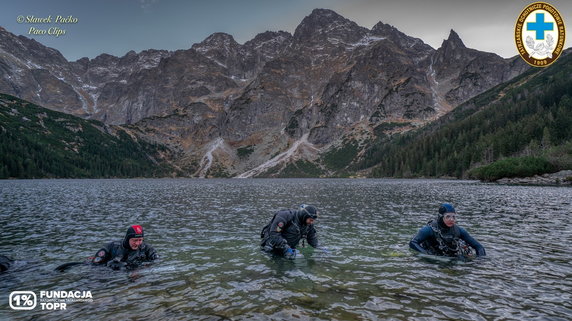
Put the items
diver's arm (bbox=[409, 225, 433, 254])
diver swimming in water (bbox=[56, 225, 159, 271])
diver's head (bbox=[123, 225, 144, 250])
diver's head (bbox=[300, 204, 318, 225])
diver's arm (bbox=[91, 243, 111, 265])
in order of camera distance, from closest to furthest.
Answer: diver's head (bbox=[123, 225, 144, 250]), diver swimming in water (bbox=[56, 225, 159, 271]), diver's arm (bbox=[91, 243, 111, 265]), diver's head (bbox=[300, 204, 318, 225]), diver's arm (bbox=[409, 225, 433, 254])

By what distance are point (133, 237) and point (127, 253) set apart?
49.7 inches

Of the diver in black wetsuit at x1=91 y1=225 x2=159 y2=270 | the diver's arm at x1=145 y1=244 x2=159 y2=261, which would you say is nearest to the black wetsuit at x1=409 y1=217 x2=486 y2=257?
the diver's arm at x1=145 y1=244 x2=159 y2=261

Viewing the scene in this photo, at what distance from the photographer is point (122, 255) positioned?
15672 millimetres

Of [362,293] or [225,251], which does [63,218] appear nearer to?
[225,251]

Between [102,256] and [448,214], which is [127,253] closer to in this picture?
[102,256]

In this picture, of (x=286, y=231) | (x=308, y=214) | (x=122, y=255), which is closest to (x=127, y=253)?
(x=122, y=255)

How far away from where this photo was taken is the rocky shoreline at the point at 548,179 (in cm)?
8769

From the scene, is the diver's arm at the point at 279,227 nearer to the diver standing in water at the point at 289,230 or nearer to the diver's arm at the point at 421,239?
the diver standing in water at the point at 289,230

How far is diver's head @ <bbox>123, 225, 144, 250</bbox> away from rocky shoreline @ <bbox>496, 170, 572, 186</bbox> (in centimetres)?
10482

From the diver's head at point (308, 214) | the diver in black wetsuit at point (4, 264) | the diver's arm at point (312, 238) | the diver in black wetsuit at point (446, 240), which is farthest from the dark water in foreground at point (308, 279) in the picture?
the diver's head at point (308, 214)

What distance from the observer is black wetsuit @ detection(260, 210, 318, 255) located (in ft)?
56.5

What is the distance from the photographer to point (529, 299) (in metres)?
11.1

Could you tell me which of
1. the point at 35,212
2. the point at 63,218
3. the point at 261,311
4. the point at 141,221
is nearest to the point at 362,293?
the point at 261,311

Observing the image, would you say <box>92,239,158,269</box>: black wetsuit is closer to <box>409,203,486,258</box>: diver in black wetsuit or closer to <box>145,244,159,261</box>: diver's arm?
<box>145,244,159,261</box>: diver's arm
